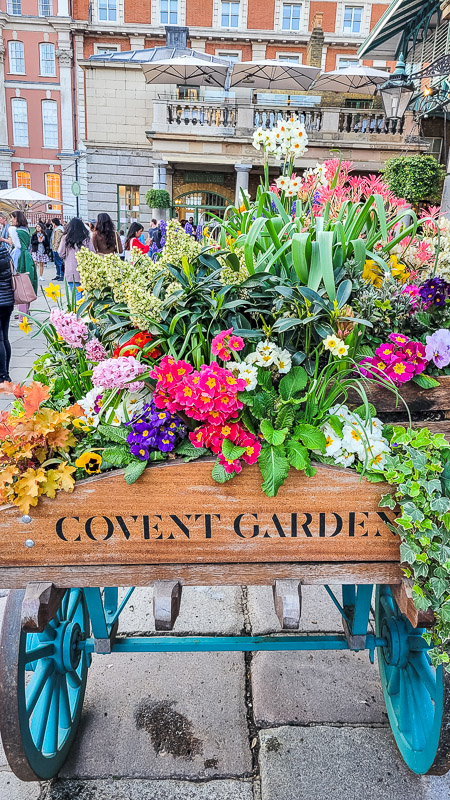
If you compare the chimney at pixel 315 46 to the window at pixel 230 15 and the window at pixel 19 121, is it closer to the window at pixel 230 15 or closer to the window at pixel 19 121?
the window at pixel 230 15

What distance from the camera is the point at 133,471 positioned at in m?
1.27

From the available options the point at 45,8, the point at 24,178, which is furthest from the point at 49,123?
the point at 45,8

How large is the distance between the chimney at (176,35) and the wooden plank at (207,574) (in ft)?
90.1

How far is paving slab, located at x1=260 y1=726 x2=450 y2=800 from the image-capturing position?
1716 millimetres

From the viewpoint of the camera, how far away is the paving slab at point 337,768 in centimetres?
172

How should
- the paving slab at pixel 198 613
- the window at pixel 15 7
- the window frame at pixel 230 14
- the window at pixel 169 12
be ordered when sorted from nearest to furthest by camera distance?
the paving slab at pixel 198 613 → the window at pixel 169 12 → the window frame at pixel 230 14 → the window at pixel 15 7

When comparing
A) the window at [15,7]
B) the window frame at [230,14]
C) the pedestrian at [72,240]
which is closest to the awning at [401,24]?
the pedestrian at [72,240]

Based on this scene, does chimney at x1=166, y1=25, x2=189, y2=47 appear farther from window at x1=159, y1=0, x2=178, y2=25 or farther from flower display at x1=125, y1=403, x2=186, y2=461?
flower display at x1=125, y1=403, x2=186, y2=461

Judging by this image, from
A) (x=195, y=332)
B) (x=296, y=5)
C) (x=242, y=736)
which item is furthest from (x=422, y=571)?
(x=296, y=5)

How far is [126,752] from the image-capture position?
1866 mm

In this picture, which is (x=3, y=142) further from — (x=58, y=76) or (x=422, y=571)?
(x=422, y=571)

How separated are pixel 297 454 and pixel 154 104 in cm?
1743

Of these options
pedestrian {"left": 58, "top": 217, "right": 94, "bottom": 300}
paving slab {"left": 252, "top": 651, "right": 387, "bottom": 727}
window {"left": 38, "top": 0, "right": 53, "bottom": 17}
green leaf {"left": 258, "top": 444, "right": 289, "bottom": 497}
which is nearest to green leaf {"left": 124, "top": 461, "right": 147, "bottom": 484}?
green leaf {"left": 258, "top": 444, "right": 289, "bottom": 497}

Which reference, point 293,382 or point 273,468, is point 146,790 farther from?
point 293,382
